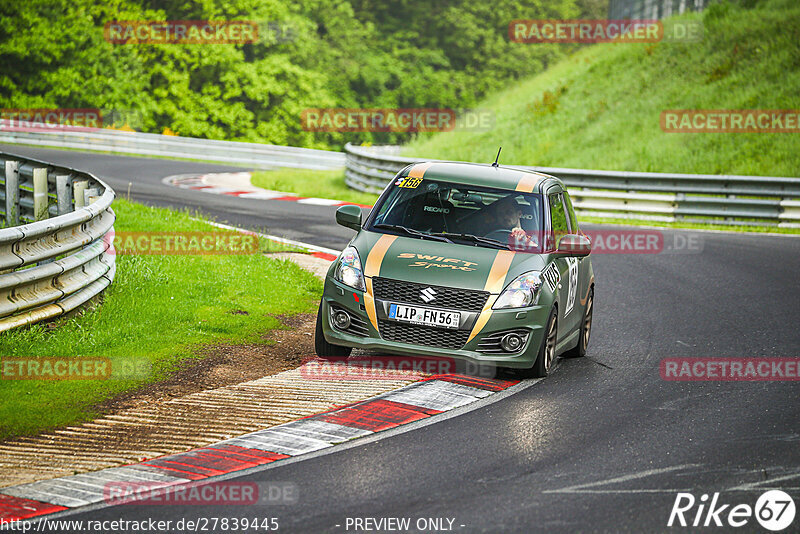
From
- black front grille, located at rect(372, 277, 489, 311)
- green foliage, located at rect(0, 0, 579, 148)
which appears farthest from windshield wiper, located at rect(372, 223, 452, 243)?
green foliage, located at rect(0, 0, 579, 148)

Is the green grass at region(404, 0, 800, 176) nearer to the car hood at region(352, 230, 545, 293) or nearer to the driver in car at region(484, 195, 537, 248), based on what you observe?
the driver in car at region(484, 195, 537, 248)

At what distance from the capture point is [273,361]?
8.75 m

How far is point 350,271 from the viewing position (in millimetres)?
8336

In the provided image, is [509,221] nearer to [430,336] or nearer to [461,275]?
[461,275]

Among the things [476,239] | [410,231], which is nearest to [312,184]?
[410,231]

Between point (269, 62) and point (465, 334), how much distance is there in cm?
5252

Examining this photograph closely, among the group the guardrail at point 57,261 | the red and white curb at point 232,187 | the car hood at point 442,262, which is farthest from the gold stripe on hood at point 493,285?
the red and white curb at point 232,187

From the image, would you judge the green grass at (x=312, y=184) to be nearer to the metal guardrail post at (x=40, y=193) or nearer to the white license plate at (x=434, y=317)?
A: the metal guardrail post at (x=40, y=193)

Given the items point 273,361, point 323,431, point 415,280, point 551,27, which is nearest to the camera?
point 323,431

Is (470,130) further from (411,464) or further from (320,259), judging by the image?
(411,464)

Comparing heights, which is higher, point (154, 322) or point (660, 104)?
point (660, 104)

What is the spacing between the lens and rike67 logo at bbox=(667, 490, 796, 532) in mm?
5273

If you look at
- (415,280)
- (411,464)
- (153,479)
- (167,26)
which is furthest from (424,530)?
(167,26)

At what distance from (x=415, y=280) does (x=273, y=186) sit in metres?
20.5
